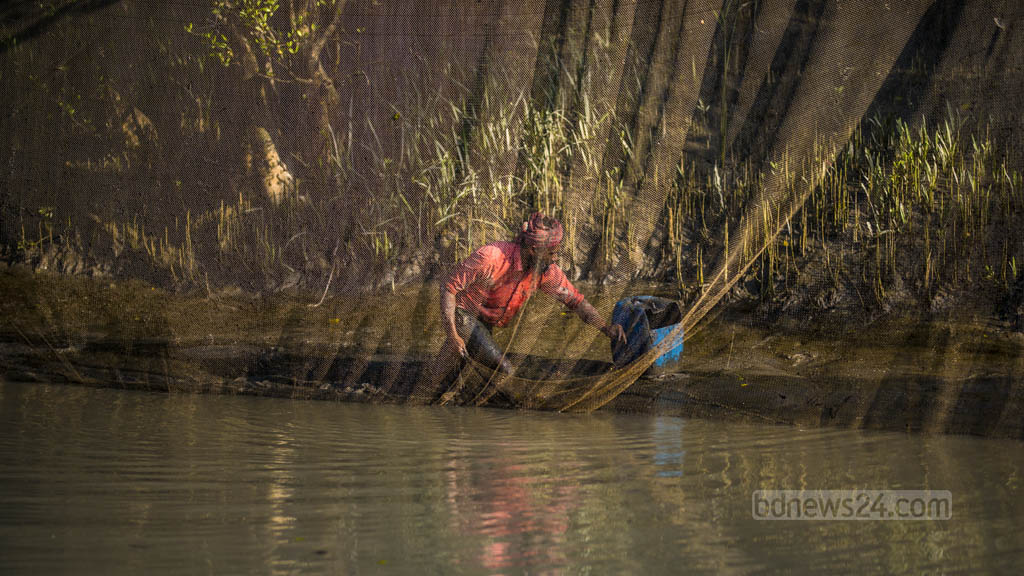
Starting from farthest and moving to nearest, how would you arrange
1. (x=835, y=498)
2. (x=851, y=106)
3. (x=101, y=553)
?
(x=851, y=106)
(x=835, y=498)
(x=101, y=553)

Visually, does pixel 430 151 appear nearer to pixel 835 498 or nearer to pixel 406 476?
pixel 406 476

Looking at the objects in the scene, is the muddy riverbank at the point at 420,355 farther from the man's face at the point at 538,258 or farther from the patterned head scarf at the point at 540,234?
the patterned head scarf at the point at 540,234

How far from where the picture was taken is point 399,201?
5.68 m

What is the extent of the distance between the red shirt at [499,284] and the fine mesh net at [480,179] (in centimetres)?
10

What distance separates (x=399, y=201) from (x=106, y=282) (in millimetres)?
1989

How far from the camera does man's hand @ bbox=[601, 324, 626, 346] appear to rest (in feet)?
16.0

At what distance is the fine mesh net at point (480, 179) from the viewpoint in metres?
4.79

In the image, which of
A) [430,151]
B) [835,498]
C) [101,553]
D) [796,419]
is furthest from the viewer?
[430,151]

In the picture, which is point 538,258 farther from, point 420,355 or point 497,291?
point 420,355

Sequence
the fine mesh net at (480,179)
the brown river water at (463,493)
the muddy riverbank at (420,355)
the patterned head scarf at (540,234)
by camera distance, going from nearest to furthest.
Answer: the brown river water at (463,493), the muddy riverbank at (420,355), the fine mesh net at (480,179), the patterned head scarf at (540,234)

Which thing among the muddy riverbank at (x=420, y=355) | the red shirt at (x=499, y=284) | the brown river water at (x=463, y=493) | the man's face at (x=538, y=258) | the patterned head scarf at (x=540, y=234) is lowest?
the brown river water at (x=463, y=493)

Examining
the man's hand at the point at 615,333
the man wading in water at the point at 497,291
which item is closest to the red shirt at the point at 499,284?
the man wading in water at the point at 497,291

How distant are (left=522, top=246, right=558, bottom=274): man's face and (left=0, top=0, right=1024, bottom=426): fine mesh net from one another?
0.18m

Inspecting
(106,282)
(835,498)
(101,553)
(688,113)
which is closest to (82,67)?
(106,282)
